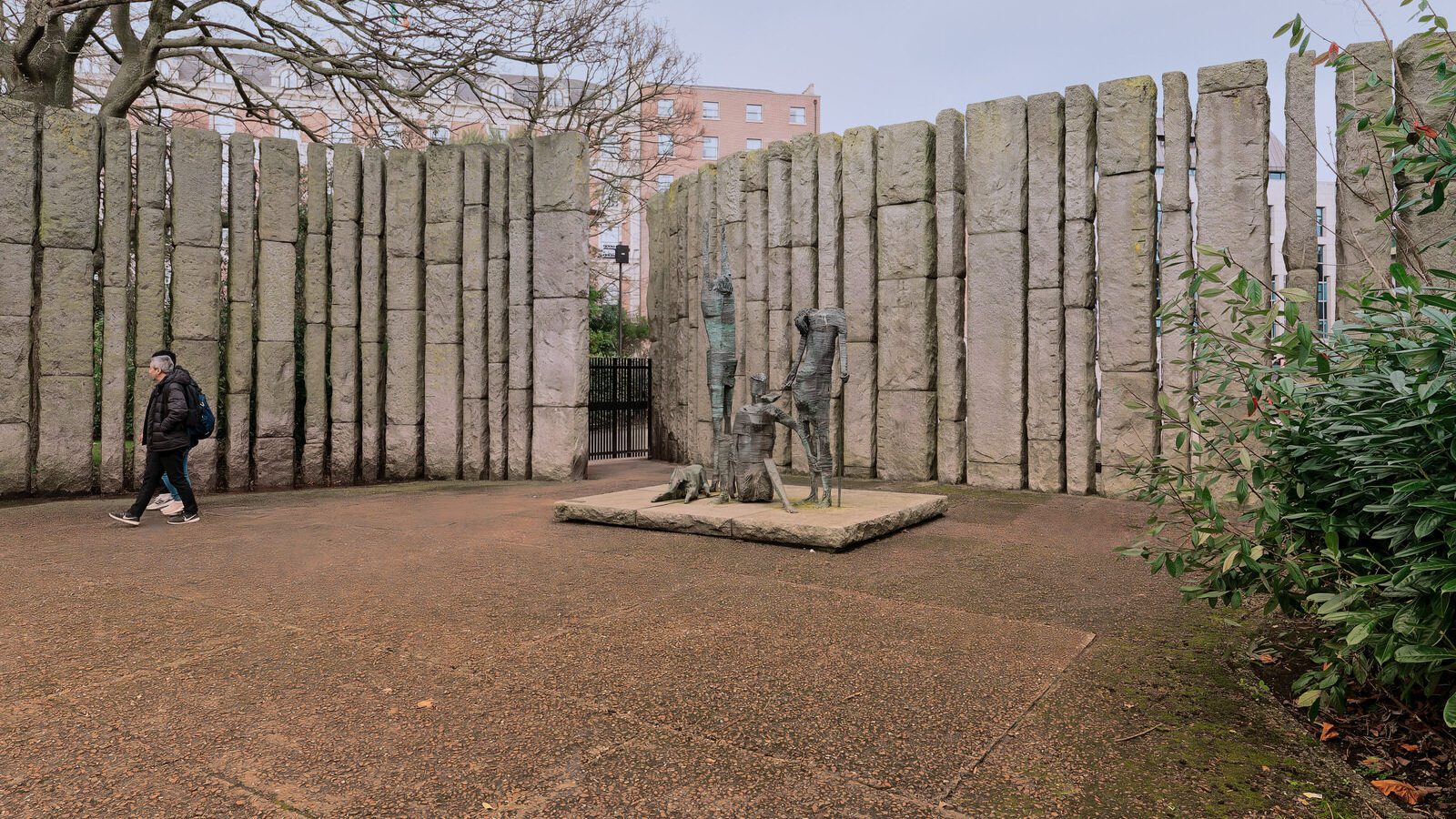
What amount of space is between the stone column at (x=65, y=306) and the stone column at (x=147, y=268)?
0.42m

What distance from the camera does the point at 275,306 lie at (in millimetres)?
9719

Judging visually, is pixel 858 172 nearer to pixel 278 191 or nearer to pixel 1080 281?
pixel 1080 281

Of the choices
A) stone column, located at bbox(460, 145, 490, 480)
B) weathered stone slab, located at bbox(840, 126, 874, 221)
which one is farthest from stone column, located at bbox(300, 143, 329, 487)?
weathered stone slab, located at bbox(840, 126, 874, 221)

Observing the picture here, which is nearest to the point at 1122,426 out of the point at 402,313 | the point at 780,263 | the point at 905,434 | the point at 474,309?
the point at 905,434

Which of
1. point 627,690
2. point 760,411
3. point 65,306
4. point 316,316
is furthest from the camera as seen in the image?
point 316,316

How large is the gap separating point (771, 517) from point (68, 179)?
8.42 meters

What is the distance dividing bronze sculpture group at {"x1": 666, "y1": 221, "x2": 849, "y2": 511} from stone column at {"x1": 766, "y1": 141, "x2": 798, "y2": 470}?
9.22 feet

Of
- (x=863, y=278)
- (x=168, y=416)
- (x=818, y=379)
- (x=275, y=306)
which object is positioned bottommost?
(x=168, y=416)

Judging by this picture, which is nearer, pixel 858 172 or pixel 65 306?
pixel 65 306

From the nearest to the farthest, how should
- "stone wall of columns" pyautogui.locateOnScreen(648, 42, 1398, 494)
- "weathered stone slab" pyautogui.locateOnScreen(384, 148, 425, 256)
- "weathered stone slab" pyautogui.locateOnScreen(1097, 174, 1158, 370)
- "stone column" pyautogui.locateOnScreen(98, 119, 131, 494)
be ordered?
"stone wall of columns" pyautogui.locateOnScreen(648, 42, 1398, 494), "weathered stone slab" pyautogui.locateOnScreen(1097, 174, 1158, 370), "stone column" pyautogui.locateOnScreen(98, 119, 131, 494), "weathered stone slab" pyautogui.locateOnScreen(384, 148, 425, 256)

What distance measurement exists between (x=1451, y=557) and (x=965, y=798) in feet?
4.78

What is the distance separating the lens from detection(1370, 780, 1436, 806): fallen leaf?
2.35 m

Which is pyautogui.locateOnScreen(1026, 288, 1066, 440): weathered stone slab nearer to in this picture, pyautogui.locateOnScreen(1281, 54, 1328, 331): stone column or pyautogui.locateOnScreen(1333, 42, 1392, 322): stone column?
pyautogui.locateOnScreen(1281, 54, 1328, 331): stone column

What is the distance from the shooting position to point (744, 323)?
1055 cm
